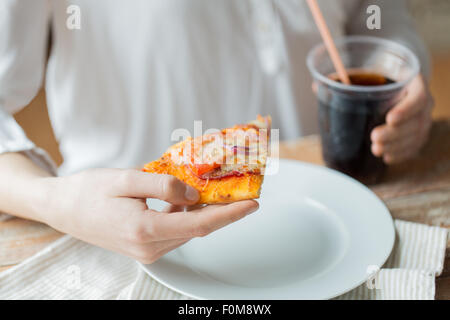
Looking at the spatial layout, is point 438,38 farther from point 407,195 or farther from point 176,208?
point 176,208

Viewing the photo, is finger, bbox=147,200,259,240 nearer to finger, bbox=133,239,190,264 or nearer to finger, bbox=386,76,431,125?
finger, bbox=133,239,190,264

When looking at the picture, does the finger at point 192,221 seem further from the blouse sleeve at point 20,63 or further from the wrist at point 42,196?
the blouse sleeve at point 20,63

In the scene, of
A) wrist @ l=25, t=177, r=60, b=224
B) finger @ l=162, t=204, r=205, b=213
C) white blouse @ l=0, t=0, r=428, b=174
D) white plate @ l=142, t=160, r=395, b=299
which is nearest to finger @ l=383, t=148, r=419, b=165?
white plate @ l=142, t=160, r=395, b=299

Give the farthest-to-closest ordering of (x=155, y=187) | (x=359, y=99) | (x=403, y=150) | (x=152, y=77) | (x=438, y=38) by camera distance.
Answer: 1. (x=438, y=38)
2. (x=152, y=77)
3. (x=403, y=150)
4. (x=359, y=99)
5. (x=155, y=187)

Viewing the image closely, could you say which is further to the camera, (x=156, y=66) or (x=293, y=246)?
(x=156, y=66)

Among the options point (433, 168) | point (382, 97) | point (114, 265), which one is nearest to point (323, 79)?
point (382, 97)

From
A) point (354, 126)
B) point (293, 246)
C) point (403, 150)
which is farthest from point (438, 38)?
point (293, 246)

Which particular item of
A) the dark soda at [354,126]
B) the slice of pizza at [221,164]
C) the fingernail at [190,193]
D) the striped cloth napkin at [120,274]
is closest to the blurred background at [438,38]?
the dark soda at [354,126]
